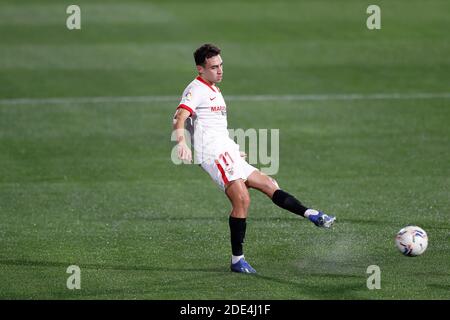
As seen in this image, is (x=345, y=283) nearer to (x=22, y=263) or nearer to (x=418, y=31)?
(x=22, y=263)

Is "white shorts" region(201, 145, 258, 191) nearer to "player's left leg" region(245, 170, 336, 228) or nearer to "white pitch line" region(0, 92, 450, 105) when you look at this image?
"player's left leg" region(245, 170, 336, 228)

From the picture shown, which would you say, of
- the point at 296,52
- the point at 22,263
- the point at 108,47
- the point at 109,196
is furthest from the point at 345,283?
the point at 108,47

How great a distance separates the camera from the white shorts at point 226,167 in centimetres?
1141

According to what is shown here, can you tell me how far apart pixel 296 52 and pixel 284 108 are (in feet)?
19.0

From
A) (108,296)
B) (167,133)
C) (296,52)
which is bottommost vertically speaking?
(108,296)

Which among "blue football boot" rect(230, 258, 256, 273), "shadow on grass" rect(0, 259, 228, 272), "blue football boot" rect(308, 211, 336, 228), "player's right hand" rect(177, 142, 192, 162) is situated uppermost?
"player's right hand" rect(177, 142, 192, 162)

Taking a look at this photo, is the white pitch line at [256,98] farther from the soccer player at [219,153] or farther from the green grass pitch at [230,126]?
the soccer player at [219,153]

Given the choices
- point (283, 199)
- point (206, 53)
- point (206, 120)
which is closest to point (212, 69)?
point (206, 53)

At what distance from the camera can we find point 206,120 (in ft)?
38.2

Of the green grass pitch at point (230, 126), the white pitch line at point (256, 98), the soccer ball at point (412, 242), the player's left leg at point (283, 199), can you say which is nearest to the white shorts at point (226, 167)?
the player's left leg at point (283, 199)

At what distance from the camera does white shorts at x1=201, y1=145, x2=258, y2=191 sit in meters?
11.4

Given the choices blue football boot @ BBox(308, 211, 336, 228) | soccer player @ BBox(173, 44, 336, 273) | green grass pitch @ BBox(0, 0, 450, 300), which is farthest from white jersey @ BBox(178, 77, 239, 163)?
green grass pitch @ BBox(0, 0, 450, 300)

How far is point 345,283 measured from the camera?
10.8 metres

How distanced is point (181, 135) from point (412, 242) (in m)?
2.91
